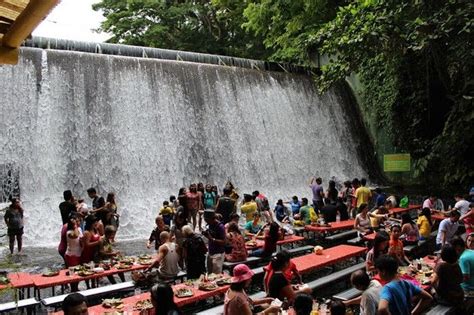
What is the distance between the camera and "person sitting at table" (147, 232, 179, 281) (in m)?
6.75

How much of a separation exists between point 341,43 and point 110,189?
7870 mm

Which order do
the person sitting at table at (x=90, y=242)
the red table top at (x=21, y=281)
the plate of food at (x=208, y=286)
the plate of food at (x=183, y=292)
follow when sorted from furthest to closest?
the person sitting at table at (x=90, y=242), the red table top at (x=21, y=281), the plate of food at (x=208, y=286), the plate of food at (x=183, y=292)

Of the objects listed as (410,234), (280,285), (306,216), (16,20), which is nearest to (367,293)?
(280,285)

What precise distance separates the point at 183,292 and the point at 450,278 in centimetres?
321

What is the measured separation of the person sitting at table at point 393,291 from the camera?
4.02m

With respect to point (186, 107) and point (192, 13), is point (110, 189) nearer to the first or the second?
point (186, 107)

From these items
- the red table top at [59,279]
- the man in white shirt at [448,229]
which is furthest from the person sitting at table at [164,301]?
the man in white shirt at [448,229]

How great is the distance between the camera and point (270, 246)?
816 centimetres

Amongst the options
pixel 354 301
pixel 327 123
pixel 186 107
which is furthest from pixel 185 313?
pixel 327 123

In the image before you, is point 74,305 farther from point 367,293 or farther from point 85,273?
point 85,273

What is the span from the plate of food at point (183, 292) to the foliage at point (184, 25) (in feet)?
65.5

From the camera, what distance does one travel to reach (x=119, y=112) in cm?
1449

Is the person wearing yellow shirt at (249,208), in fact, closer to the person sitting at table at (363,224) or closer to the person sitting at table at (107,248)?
the person sitting at table at (363,224)

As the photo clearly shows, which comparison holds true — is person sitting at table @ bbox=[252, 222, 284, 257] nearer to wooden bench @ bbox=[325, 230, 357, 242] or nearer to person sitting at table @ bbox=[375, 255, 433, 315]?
wooden bench @ bbox=[325, 230, 357, 242]
